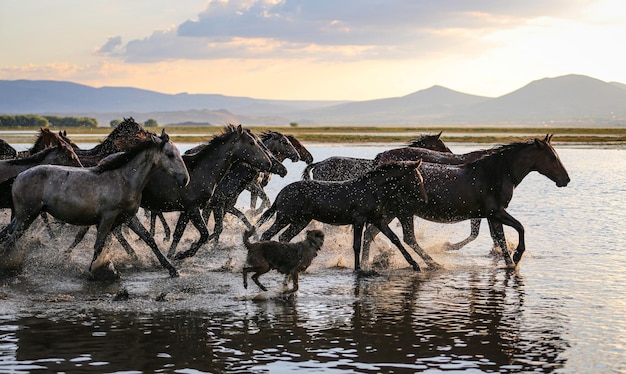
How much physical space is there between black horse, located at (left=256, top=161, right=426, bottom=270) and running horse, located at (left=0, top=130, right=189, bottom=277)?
2.09 metres

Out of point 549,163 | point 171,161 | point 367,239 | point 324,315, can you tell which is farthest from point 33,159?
point 549,163

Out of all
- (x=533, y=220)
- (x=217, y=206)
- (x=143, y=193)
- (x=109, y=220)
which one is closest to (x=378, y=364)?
(x=109, y=220)

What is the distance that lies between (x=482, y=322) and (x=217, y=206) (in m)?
6.41

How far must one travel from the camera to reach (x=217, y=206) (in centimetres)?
1529

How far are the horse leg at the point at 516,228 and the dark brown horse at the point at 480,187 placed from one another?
0.02 meters

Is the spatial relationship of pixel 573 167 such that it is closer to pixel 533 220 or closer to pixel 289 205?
pixel 533 220

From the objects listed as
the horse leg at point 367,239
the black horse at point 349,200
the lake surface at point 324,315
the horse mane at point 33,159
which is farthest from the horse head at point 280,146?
the horse mane at point 33,159

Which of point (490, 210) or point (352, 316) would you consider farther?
point (490, 210)

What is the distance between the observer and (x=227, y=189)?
50.3 feet

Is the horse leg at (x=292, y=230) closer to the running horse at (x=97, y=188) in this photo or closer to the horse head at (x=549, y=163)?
the running horse at (x=97, y=188)

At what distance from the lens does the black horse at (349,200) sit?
13.2 meters

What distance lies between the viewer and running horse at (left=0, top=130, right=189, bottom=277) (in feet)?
37.9

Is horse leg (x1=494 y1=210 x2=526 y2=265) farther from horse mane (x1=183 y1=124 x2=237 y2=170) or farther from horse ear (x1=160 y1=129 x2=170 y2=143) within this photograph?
horse ear (x1=160 y1=129 x2=170 y2=143)

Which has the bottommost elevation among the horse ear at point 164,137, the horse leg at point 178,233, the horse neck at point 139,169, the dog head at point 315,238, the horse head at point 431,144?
the horse leg at point 178,233
